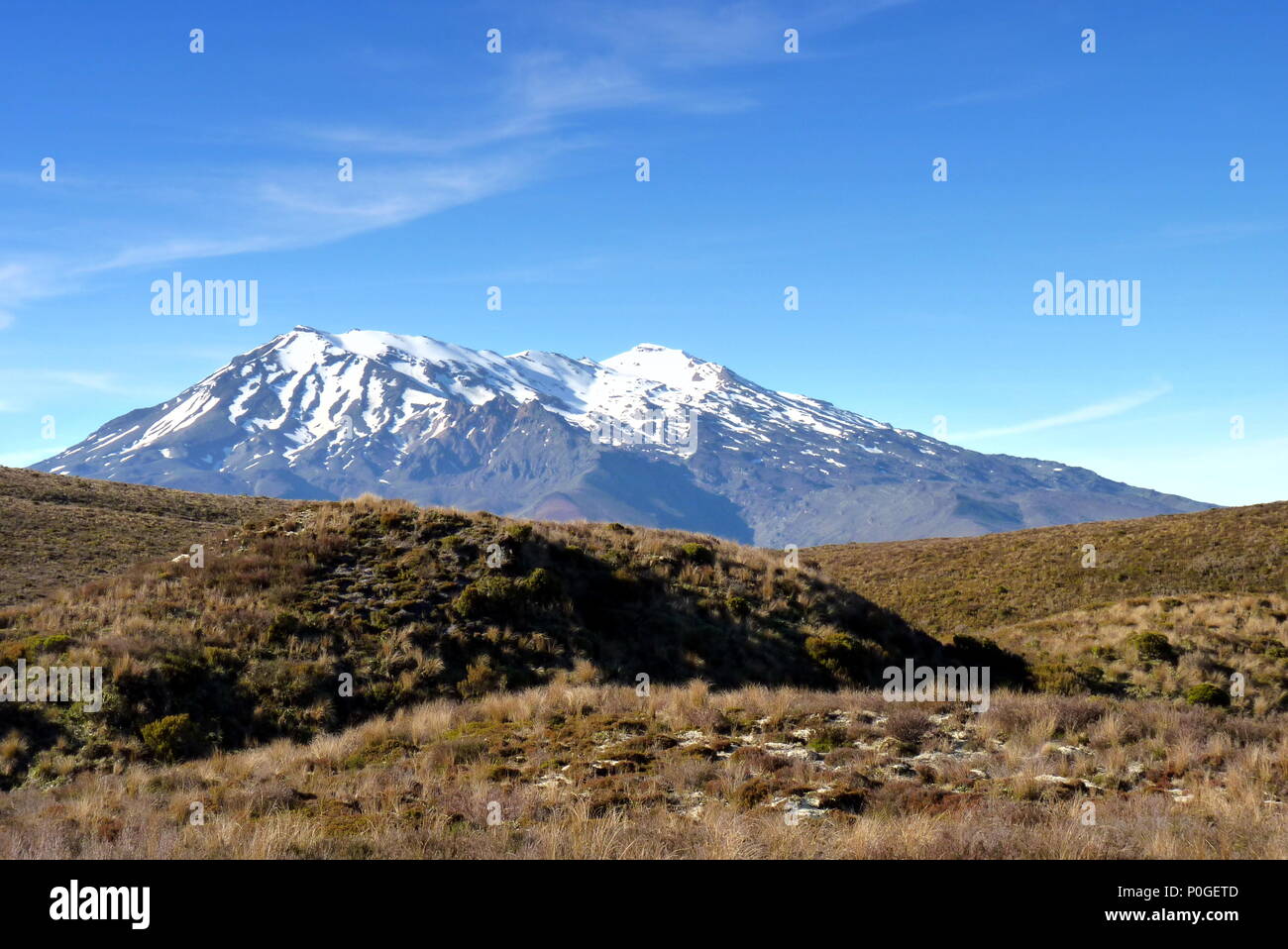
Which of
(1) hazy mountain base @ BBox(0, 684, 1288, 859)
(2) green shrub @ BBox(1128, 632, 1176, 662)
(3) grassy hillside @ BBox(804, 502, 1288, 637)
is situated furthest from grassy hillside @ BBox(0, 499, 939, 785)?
(3) grassy hillside @ BBox(804, 502, 1288, 637)

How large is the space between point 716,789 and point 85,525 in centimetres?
4891

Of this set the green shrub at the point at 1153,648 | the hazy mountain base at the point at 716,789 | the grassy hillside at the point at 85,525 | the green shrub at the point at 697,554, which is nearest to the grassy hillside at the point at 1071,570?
the green shrub at the point at 1153,648

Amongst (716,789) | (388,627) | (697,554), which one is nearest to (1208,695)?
(697,554)

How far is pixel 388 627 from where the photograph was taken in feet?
69.2

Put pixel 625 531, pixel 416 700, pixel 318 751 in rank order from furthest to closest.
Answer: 1. pixel 625 531
2. pixel 416 700
3. pixel 318 751

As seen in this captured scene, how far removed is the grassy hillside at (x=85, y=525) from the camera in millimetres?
35938

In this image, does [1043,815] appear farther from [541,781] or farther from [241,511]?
[241,511]

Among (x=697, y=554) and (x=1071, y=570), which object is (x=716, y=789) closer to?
(x=697, y=554)

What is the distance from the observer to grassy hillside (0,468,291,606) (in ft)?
118

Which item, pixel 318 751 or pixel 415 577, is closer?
pixel 318 751

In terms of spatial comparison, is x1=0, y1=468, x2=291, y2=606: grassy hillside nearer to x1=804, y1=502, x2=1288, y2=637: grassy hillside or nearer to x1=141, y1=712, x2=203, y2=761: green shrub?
x1=141, y1=712, x2=203, y2=761: green shrub
